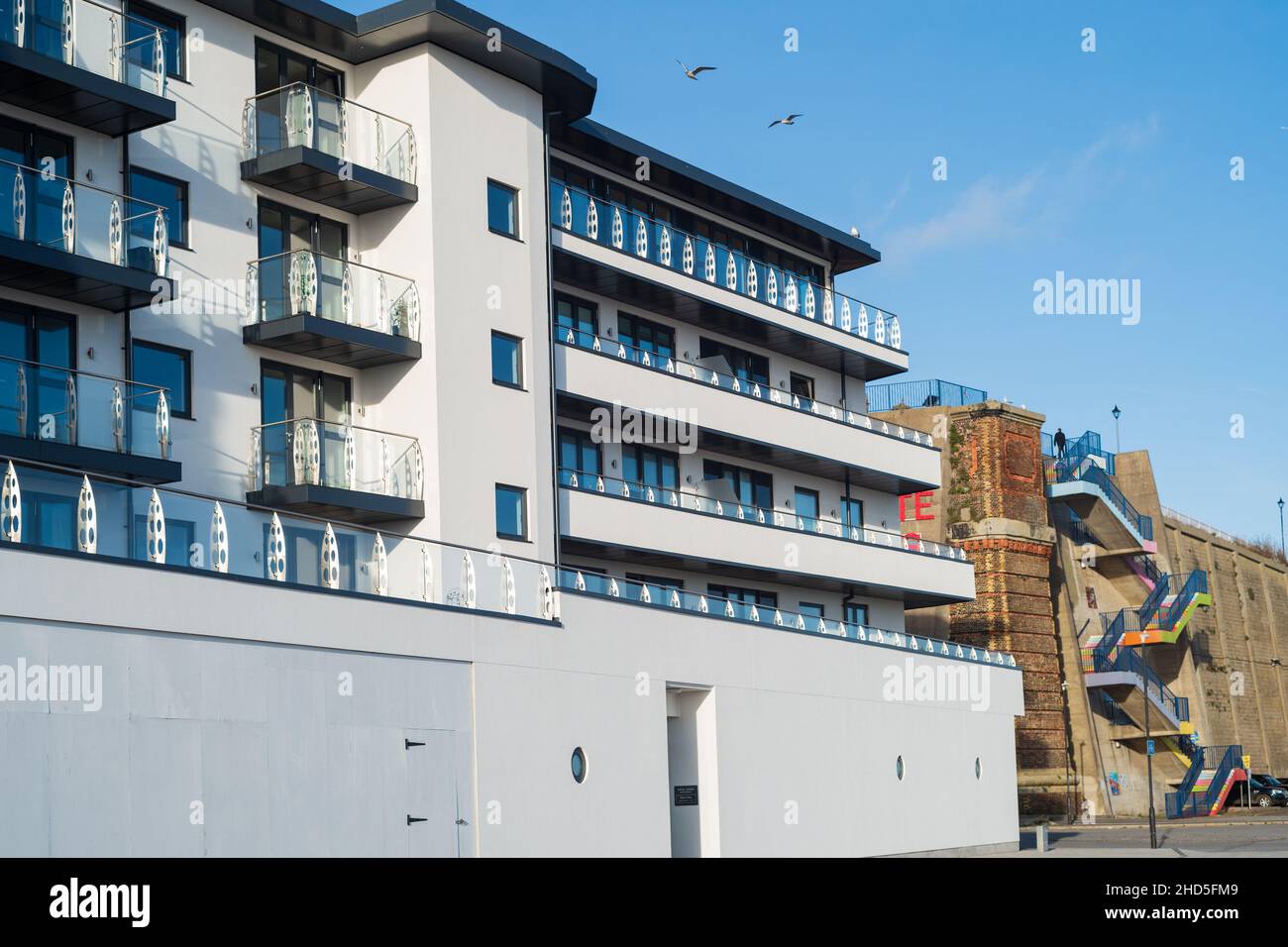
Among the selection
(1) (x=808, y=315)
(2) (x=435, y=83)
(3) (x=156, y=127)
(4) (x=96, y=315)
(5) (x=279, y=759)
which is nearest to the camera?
(5) (x=279, y=759)

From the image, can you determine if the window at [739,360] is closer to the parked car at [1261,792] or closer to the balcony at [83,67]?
the balcony at [83,67]

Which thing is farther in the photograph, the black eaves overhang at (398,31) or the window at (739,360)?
the window at (739,360)

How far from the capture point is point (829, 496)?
40781 mm

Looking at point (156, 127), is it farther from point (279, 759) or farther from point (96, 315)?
point (279, 759)

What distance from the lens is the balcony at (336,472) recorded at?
24.3m

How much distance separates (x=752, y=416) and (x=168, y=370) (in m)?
15.7

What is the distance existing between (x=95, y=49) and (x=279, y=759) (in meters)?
10.5

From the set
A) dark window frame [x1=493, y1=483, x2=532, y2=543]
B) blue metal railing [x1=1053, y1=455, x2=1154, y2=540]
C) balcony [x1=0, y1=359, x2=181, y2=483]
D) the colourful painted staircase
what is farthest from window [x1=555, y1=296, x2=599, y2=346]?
the colourful painted staircase

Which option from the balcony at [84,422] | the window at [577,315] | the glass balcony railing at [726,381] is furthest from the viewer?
the window at [577,315]

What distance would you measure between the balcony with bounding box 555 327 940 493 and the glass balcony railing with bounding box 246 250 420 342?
14.6ft

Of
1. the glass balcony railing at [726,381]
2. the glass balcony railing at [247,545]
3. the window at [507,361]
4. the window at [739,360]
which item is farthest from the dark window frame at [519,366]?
the window at [739,360]

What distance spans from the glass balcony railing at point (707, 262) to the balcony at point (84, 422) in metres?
11.3

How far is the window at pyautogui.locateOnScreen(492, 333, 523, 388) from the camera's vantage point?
27.9m
